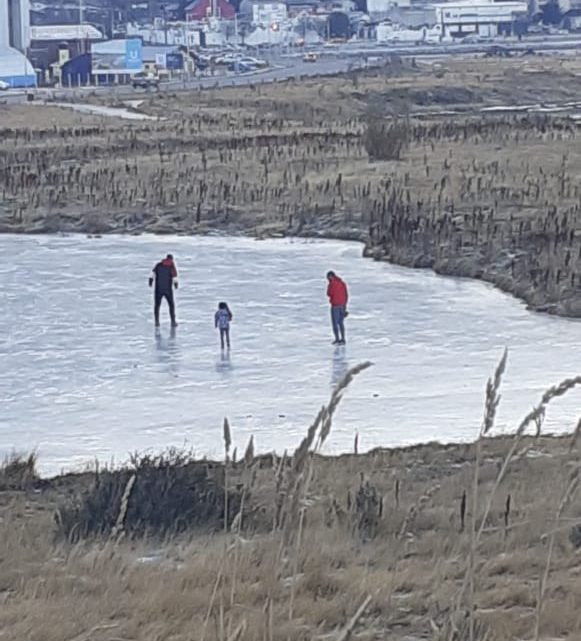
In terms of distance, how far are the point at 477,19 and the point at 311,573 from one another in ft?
569

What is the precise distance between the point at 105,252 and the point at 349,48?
419 feet

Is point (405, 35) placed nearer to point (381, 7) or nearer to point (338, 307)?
point (381, 7)

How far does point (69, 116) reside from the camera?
5888 centimetres

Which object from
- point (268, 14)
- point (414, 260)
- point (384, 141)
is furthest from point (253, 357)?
point (268, 14)

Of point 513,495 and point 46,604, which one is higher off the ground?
point 46,604

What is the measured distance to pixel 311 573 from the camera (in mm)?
6070

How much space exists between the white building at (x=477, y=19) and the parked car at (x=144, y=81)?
77.1m

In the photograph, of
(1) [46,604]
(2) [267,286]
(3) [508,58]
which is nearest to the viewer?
(1) [46,604]

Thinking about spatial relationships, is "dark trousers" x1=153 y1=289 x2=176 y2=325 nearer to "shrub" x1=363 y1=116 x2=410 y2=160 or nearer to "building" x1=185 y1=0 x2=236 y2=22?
"shrub" x1=363 y1=116 x2=410 y2=160

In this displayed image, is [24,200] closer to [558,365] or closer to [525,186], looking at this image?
[525,186]

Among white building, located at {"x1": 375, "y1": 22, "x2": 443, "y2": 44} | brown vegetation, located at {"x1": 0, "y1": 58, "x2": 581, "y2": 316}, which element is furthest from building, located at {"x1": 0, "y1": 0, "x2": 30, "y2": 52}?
white building, located at {"x1": 375, "y1": 22, "x2": 443, "y2": 44}

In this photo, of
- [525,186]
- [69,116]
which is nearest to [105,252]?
[525,186]

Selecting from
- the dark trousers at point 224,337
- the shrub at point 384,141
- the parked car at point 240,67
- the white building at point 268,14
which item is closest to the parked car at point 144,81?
the parked car at point 240,67

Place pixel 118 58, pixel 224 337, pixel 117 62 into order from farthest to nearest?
pixel 118 58 < pixel 117 62 < pixel 224 337
